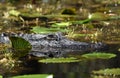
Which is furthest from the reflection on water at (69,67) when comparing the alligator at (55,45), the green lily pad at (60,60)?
the alligator at (55,45)

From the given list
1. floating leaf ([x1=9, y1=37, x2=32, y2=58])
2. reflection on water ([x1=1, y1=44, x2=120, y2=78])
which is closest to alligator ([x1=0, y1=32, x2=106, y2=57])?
floating leaf ([x1=9, y1=37, x2=32, y2=58])

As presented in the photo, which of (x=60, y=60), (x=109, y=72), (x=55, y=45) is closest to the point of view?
(x=109, y=72)

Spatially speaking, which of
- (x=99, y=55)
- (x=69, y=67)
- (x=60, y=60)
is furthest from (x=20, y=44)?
(x=99, y=55)

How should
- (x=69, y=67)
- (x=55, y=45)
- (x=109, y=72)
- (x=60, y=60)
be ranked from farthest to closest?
(x=55, y=45), (x=60, y=60), (x=69, y=67), (x=109, y=72)

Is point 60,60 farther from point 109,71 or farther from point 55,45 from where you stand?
point 55,45

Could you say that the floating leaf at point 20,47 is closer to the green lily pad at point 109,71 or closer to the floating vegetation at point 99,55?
the floating vegetation at point 99,55

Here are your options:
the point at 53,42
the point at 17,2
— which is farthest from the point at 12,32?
the point at 17,2

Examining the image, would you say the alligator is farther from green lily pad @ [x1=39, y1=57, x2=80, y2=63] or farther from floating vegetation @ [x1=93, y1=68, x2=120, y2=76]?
floating vegetation @ [x1=93, y1=68, x2=120, y2=76]

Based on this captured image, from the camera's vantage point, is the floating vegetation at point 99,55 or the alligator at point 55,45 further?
the alligator at point 55,45
